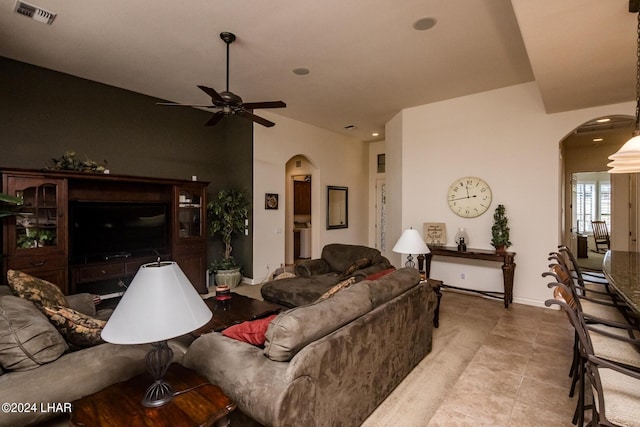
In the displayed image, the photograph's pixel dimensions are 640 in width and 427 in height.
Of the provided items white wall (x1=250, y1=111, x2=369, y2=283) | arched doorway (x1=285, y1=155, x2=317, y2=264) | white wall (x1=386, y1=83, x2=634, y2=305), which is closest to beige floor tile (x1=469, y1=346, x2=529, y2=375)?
white wall (x1=386, y1=83, x2=634, y2=305)

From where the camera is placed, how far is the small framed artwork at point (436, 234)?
5.09 metres

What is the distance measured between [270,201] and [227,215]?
2.98ft

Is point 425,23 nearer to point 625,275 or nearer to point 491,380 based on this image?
point 625,275

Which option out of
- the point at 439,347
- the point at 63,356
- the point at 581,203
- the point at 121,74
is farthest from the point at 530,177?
the point at 581,203

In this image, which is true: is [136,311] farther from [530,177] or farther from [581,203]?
[581,203]

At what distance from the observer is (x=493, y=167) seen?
15.6 feet

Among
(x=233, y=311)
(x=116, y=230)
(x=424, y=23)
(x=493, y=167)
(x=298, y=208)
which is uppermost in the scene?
(x=424, y=23)

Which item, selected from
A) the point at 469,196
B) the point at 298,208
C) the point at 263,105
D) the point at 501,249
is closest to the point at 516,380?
the point at 501,249

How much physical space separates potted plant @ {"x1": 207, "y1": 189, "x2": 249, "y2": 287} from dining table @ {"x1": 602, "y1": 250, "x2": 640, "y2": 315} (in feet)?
16.0

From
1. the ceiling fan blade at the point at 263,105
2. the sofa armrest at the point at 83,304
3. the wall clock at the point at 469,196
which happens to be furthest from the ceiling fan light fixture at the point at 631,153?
the sofa armrest at the point at 83,304

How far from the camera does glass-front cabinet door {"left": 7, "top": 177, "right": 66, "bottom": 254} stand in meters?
3.52

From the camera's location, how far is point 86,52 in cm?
361

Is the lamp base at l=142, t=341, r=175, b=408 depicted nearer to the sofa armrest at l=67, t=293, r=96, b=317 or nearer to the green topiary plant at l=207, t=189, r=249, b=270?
the sofa armrest at l=67, t=293, r=96, b=317

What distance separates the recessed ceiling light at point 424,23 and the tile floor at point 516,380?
10.6 feet
